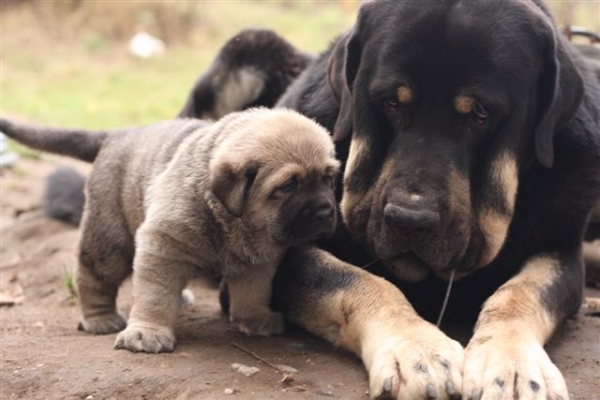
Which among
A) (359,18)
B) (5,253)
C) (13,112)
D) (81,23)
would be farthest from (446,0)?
(81,23)

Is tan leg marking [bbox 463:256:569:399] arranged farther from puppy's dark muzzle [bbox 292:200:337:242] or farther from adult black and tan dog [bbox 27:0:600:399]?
puppy's dark muzzle [bbox 292:200:337:242]

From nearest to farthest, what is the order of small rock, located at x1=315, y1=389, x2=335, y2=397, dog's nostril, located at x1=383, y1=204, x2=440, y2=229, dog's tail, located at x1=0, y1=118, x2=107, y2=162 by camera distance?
small rock, located at x1=315, y1=389, x2=335, y2=397 → dog's nostril, located at x1=383, y1=204, x2=440, y2=229 → dog's tail, located at x1=0, y1=118, x2=107, y2=162

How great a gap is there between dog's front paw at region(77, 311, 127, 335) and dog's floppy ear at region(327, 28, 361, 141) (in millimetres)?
1369

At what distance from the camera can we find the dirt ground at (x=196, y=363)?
10.3ft

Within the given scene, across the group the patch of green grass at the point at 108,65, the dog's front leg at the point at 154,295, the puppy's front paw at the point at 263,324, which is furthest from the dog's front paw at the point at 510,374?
the patch of green grass at the point at 108,65

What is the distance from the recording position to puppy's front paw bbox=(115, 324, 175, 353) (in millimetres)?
3531

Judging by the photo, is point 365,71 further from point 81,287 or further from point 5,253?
point 5,253

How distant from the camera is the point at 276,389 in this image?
311 centimetres

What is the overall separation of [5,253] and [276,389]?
366cm

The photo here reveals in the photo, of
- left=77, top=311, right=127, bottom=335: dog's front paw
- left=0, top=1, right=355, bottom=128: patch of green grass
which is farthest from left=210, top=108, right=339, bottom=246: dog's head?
left=0, top=1, right=355, bottom=128: patch of green grass

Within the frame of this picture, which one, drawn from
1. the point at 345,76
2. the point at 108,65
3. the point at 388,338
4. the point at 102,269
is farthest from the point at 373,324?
the point at 108,65

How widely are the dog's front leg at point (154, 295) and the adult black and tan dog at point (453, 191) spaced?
546 millimetres

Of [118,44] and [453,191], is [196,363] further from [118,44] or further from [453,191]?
[118,44]

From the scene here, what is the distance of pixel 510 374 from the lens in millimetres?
2934
